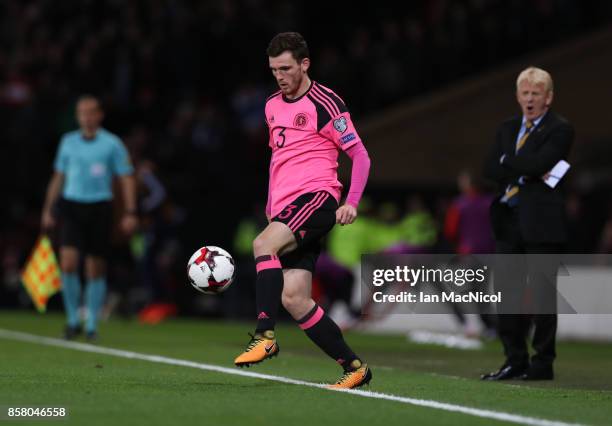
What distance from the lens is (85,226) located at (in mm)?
13648

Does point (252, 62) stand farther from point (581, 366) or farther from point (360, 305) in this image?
point (581, 366)

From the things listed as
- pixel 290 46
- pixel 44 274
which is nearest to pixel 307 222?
pixel 290 46

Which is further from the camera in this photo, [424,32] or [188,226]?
[424,32]

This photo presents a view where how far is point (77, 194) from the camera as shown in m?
13.7

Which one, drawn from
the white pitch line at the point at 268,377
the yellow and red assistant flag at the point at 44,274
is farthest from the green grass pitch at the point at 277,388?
the yellow and red assistant flag at the point at 44,274

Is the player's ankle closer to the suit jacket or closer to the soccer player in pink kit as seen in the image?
the soccer player in pink kit

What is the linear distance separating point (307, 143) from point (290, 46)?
1.88ft

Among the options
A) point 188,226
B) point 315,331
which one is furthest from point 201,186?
point 315,331

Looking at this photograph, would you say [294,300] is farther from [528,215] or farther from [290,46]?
[528,215]

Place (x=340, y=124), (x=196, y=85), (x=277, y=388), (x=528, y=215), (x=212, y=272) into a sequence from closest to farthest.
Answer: (x=340, y=124), (x=277, y=388), (x=212, y=272), (x=528, y=215), (x=196, y=85)

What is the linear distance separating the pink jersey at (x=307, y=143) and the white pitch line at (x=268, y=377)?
47.0 inches

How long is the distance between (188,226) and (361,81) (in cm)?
374

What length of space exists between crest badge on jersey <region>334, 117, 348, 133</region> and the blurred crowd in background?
39.0ft

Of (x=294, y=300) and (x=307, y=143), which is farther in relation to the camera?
(x=307, y=143)
